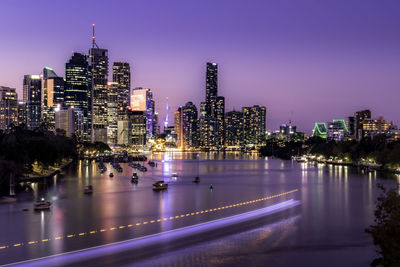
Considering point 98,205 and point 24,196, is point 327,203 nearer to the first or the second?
point 98,205

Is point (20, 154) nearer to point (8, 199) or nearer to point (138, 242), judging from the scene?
point (8, 199)

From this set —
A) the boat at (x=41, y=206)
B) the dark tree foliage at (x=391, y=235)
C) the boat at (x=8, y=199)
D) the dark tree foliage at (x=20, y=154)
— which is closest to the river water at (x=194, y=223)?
Answer: the boat at (x=41, y=206)

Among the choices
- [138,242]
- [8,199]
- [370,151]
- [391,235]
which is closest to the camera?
[391,235]

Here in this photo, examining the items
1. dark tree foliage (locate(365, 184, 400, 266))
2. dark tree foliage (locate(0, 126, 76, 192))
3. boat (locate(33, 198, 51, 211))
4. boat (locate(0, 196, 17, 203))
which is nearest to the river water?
boat (locate(33, 198, 51, 211))

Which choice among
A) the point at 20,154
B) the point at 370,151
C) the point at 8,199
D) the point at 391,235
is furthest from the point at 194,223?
the point at 370,151

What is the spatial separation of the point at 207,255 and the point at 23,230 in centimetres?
1531

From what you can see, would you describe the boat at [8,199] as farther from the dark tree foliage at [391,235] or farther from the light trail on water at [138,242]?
the dark tree foliage at [391,235]

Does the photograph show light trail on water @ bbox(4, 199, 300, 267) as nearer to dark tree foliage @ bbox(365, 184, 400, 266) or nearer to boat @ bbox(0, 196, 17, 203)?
dark tree foliage @ bbox(365, 184, 400, 266)

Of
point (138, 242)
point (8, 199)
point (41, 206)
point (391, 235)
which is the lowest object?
point (138, 242)

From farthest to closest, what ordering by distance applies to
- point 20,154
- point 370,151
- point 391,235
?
1. point 370,151
2. point 20,154
3. point 391,235

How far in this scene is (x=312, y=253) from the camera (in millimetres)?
31000

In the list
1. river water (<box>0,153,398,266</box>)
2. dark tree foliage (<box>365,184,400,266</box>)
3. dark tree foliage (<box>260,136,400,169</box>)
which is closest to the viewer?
dark tree foliage (<box>365,184,400,266</box>)

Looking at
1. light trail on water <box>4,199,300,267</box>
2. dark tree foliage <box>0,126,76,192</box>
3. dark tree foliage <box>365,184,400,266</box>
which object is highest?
dark tree foliage <box>0,126,76,192</box>

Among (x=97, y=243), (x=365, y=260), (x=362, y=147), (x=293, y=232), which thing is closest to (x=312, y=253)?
(x=365, y=260)
